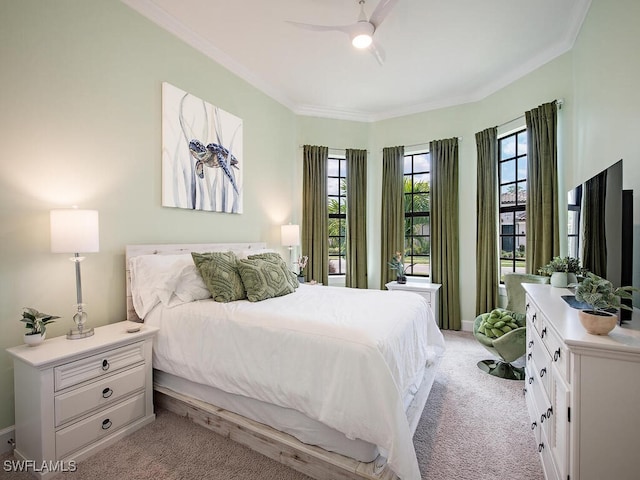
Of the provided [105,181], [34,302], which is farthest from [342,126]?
[34,302]

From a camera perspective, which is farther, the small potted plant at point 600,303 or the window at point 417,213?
the window at point 417,213

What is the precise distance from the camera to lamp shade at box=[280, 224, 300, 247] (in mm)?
4047

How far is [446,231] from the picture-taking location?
4.24 m

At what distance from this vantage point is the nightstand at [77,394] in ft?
5.32

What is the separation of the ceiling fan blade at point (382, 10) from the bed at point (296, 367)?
2088 millimetres

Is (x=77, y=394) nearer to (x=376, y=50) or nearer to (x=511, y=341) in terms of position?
(x=511, y=341)

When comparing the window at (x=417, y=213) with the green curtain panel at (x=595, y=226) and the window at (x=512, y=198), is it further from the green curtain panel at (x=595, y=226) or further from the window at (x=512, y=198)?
the green curtain panel at (x=595, y=226)

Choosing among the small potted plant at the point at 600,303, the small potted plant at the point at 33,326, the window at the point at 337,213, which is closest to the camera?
the small potted plant at the point at 600,303

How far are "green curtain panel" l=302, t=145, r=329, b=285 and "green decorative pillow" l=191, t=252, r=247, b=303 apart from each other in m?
2.13

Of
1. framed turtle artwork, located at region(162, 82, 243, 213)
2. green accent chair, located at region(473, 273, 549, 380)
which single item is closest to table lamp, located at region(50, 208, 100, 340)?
framed turtle artwork, located at region(162, 82, 243, 213)

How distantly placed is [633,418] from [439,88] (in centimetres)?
395

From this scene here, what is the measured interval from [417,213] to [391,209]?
16.0 inches

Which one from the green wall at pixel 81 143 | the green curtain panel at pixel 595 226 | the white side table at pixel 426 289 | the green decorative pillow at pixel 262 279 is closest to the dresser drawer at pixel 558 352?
the green curtain panel at pixel 595 226

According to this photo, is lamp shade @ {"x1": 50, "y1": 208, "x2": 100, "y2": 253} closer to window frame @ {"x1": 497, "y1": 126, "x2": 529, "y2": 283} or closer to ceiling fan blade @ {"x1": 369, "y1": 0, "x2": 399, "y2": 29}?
ceiling fan blade @ {"x1": 369, "y1": 0, "x2": 399, "y2": 29}
